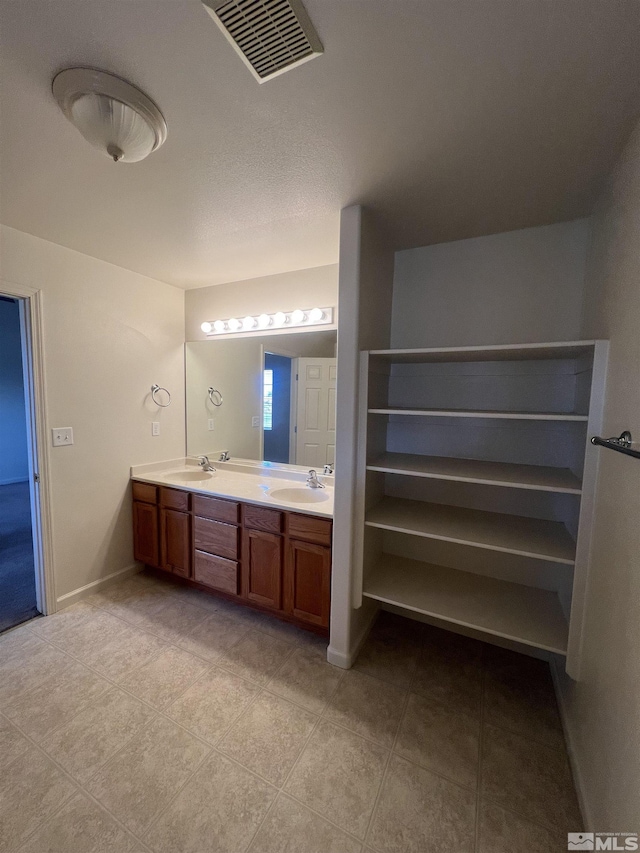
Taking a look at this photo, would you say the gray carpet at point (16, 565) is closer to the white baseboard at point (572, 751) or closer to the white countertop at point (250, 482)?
the white countertop at point (250, 482)

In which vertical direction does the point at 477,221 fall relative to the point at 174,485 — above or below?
above

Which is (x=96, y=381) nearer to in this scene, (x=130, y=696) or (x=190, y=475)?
(x=190, y=475)

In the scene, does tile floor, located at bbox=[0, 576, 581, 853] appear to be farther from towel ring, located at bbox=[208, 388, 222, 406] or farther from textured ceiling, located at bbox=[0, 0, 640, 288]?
textured ceiling, located at bbox=[0, 0, 640, 288]

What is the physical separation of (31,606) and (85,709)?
1137mm

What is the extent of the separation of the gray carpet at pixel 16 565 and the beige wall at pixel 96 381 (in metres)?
0.30

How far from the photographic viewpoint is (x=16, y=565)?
106 inches

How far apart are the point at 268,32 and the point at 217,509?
2.13m

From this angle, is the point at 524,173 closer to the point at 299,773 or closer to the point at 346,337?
the point at 346,337

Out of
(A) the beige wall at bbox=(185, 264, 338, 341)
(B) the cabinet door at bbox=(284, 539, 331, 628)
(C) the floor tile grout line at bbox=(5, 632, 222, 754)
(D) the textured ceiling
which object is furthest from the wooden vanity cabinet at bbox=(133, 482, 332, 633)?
(D) the textured ceiling

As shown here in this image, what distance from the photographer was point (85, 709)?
4.95 ft

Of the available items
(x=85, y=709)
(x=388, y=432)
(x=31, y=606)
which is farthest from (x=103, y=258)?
(x=85, y=709)

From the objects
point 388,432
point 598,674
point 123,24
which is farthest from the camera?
point 388,432

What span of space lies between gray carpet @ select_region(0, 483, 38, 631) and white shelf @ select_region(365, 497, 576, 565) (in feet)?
7.88
